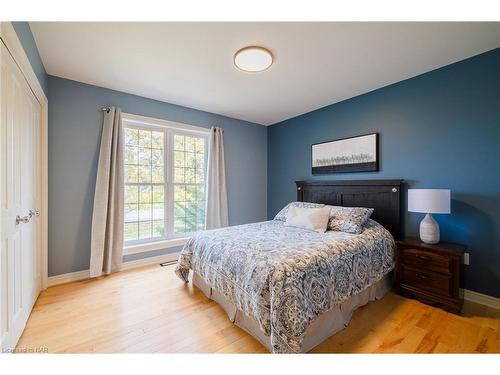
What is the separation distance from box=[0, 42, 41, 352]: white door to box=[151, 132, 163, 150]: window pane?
4.22ft

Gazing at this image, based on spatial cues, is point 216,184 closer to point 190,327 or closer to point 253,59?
point 253,59

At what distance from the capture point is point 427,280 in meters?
2.08

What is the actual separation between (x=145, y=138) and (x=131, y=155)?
12.8 inches

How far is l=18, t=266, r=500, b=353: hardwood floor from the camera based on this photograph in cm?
151

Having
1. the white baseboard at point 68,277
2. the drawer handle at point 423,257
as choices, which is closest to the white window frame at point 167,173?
the white baseboard at point 68,277

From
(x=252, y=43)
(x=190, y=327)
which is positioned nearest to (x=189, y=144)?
(x=252, y=43)

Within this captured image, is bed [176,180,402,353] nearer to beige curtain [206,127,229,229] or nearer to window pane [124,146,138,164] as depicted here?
beige curtain [206,127,229,229]

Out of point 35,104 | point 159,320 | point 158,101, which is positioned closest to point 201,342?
point 159,320

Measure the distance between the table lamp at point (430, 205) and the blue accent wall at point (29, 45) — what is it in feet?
11.3

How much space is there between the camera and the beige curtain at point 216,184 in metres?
3.61

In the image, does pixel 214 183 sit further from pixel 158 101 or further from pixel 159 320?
pixel 159 320

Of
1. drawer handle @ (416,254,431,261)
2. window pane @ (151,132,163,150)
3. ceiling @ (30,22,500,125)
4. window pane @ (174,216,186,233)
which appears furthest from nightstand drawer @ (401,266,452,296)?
window pane @ (151,132,163,150)

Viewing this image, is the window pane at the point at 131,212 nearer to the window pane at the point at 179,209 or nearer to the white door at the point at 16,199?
the window pane at the point at 179,209
